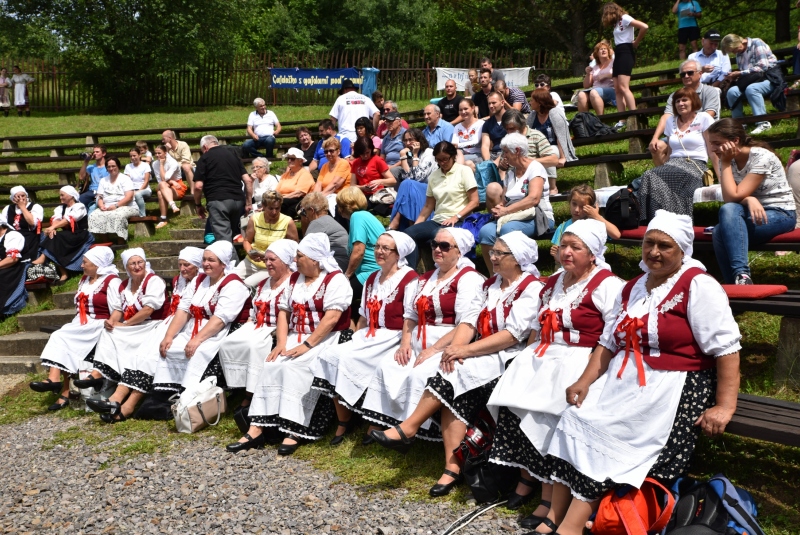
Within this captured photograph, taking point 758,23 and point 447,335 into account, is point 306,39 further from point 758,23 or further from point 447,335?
point 447,335

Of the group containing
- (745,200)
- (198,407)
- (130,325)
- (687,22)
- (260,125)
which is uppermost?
(687,22)

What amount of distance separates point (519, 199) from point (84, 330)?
432 centimetres

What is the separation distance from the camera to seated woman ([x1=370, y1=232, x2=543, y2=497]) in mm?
5031

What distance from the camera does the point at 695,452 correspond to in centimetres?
471

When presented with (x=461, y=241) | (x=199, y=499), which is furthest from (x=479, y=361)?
(x=199, y=499)

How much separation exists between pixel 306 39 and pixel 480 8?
1007 centimetres

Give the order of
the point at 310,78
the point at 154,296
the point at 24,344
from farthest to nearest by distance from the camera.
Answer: the point at 310,78, the point at 24,344, the point at 154,296

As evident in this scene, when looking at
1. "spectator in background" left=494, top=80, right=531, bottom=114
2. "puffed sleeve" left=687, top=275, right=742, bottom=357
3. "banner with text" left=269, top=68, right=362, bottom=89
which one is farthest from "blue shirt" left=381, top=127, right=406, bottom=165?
"banner with text" left=269, top=68, right=362, bottom=89

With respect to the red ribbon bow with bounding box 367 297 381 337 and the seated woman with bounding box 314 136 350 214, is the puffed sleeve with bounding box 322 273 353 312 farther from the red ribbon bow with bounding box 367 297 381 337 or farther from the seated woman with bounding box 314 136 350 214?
the seated woman with bounding box 314 136 350 214

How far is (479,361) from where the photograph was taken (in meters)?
5.11

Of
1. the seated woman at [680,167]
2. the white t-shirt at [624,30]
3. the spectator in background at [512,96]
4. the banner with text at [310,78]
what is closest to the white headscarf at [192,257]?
the seated woman at [680,167]

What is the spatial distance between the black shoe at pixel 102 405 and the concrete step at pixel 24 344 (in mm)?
2299

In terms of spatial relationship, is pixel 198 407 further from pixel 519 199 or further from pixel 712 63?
pixel 712 63

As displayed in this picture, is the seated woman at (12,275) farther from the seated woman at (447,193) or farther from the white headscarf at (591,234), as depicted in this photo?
the white headscarf at (591,234)
